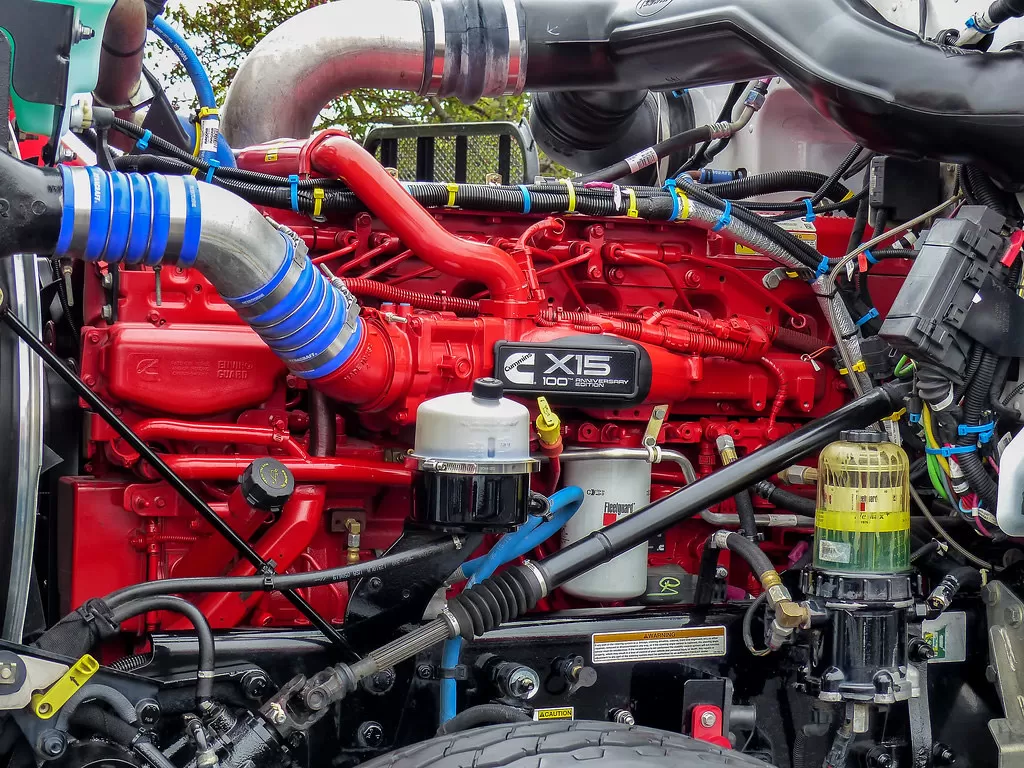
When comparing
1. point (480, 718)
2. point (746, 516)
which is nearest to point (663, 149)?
point (746, 516)

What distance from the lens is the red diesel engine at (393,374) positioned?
2.41 meters

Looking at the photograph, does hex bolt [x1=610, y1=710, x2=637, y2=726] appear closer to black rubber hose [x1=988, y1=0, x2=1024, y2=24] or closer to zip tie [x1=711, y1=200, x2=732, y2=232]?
zip tie [x1=711, y1=200, x2=732, y2=232]

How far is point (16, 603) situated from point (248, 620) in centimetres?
50

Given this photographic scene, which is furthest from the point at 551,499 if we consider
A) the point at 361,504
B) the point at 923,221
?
the point at 923,221

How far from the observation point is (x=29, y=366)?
223 centimetres

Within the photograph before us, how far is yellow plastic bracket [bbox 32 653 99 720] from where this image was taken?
2.04m

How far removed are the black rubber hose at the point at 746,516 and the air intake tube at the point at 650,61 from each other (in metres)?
0.86

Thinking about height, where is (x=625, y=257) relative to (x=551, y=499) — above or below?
above

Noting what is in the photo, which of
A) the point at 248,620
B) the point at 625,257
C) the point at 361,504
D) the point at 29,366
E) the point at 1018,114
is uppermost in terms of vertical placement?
the point at 1018,114

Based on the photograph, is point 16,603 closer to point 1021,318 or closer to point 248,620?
point 248,620

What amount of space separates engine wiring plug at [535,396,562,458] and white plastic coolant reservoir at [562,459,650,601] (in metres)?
0.14

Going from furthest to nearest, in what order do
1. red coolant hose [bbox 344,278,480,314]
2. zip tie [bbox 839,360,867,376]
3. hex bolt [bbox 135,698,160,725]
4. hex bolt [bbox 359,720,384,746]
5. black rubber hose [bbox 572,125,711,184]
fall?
black rubber hose [bbox 572,125,711,184], zip tie [bbox 839,360,867,376], red coolant hose [bbox 344,278,480,314], hex bolt [bbox 359,720,384,746], hex bolt [bbox 135,698,160,725]

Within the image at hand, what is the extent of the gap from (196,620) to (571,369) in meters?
0.94

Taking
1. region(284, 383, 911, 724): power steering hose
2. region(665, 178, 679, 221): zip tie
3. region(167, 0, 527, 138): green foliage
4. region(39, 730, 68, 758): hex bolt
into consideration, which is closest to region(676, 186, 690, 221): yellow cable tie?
region(665, 178, 679, 221): zip tie
